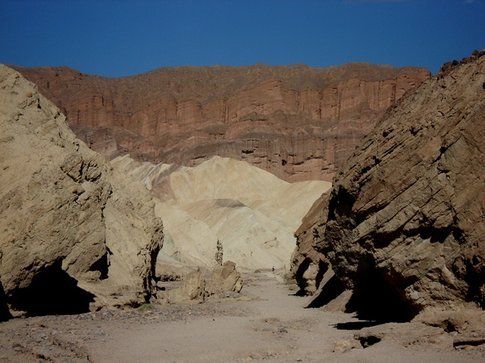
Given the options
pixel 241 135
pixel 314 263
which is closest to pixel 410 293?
pixel 314 263

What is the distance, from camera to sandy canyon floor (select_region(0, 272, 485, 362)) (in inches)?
407

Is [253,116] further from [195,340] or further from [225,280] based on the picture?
[195,340]

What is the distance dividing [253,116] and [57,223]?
5234 inches

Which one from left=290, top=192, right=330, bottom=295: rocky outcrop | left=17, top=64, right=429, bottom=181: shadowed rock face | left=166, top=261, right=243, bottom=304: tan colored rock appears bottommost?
left=166, top=261, right=243, bottom=304: tan colored rock

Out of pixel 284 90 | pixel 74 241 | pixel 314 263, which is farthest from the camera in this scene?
pixel 284 90

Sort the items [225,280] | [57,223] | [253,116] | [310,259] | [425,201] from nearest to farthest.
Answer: [425,201], [57,223], [310,259], [225,280], [253,116]

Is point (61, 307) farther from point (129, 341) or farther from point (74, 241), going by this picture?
point (129, 341)

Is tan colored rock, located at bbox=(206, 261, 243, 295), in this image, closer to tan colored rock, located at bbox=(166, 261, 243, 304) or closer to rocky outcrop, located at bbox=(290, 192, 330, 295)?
tan colored rock, located at bbox=(166, 261, 243, 304)

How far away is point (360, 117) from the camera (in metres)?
142

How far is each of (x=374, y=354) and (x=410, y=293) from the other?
267 cm

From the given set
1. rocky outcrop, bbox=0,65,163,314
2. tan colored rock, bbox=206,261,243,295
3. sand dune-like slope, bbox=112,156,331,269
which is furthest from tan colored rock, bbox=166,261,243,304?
sand dune-like slope, bbox=112,156,331,269

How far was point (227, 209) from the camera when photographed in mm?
93688

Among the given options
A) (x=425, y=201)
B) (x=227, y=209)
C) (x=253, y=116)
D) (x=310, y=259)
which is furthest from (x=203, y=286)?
(x=253, y=116)

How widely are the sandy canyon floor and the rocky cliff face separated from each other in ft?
5.50
